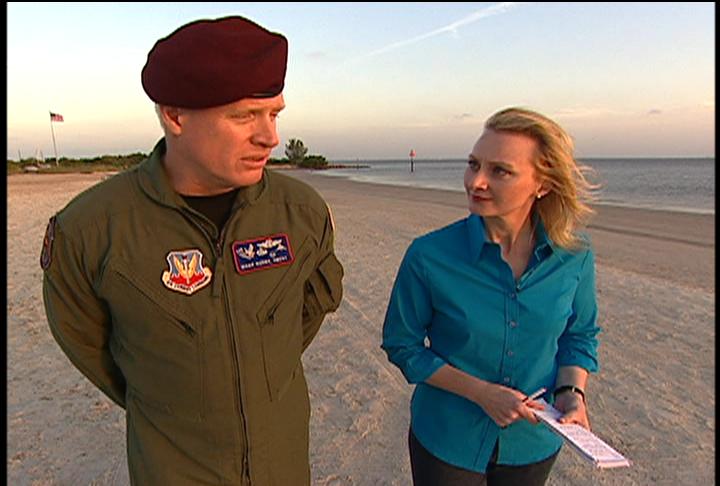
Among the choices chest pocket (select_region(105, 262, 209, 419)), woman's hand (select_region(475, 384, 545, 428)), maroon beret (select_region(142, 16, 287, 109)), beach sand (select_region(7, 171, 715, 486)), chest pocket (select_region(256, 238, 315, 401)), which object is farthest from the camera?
beach sand (select_region(7, 171, 715, 486))

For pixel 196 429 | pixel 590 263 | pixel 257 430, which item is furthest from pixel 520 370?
pixel 196 429

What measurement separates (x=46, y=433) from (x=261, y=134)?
336 centimetres

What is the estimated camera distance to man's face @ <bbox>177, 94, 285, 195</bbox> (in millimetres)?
1508

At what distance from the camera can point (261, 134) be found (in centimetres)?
154

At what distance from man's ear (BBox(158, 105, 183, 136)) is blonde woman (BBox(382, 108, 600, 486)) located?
3.09 ft

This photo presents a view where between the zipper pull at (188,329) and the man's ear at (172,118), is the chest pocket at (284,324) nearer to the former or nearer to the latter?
the zipper pull at (188,329)

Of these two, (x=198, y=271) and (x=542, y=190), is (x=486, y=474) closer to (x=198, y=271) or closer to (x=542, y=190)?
(x=542, y=190)

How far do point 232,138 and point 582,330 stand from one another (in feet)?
5.11

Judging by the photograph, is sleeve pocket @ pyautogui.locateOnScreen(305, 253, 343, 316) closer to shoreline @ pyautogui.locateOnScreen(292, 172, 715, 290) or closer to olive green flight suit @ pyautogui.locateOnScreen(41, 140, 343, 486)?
olive green flight suit @ pyautogui.locateOnScreen(41, 140, 343, 486)

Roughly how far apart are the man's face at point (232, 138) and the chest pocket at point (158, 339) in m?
0.36

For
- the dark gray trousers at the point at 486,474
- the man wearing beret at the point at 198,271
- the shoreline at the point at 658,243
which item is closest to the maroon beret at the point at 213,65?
the man wearing beret at the point at 198,271

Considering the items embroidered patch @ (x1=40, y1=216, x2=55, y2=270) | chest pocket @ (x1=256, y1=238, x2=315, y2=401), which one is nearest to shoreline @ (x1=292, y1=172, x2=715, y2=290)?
chest pocket @ (x1=256, y1=238, x2=315, y2=401)

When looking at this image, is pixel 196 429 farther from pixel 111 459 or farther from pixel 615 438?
pixel 615 438

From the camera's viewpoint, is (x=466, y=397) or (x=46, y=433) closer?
(x=466, y=397)
